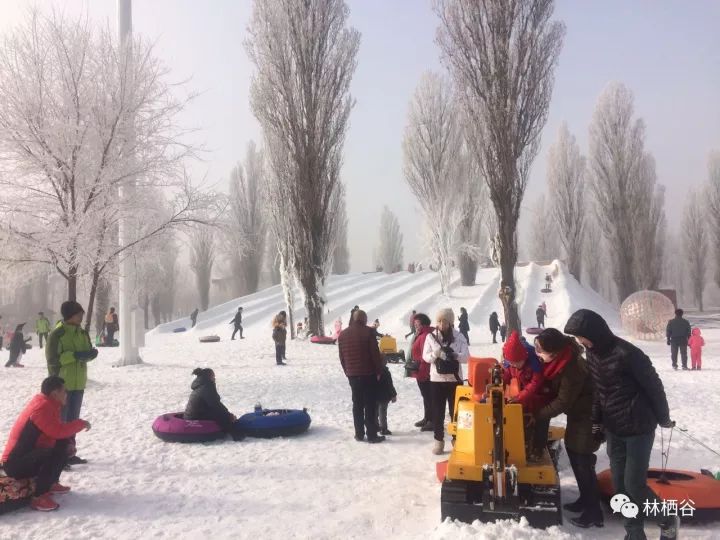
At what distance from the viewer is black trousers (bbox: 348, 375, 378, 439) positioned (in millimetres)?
6484

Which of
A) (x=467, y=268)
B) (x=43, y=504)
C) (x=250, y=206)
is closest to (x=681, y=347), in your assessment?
(x=43, y=504)

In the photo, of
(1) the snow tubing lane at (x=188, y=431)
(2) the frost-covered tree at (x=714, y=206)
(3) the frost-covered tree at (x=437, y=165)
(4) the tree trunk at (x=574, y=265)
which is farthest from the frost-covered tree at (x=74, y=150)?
(2) the frost-covered tree at (x=714, y=206)

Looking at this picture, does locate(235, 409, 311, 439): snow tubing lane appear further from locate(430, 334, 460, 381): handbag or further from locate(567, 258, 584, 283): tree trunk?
locate(567, 258, 584, 283): tree trunk

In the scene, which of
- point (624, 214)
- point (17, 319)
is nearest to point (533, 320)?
point (624, 214)

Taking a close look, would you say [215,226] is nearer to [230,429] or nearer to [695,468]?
[230,429]

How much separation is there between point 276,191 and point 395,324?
9.08m

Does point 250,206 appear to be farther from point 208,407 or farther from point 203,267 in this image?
point 208,407

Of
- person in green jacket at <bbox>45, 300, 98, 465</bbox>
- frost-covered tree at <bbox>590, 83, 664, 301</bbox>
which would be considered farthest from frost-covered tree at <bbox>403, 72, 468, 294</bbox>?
person in green jacket at <bbox>45, 300, 98, 465</bbox>

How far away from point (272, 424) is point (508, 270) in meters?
13.3

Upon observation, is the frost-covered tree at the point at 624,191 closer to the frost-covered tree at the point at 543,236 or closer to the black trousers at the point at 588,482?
the frost-covered tree at the point at 543,236

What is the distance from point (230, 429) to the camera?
22.1ft

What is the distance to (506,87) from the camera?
17.8 m

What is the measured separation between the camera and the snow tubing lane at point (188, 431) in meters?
6.52

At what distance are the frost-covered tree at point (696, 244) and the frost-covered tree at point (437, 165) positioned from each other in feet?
95.2
